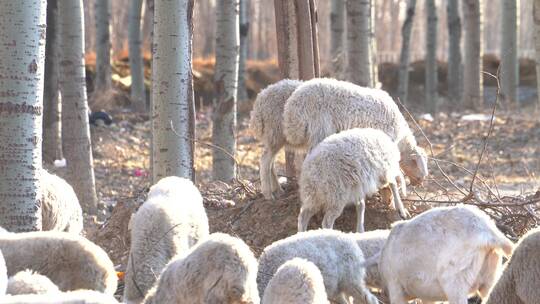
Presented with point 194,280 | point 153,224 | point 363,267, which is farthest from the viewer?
point 153,224

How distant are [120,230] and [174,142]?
0.89 meters

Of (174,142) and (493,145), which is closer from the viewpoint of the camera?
(174,142)

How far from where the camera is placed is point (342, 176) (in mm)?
7688

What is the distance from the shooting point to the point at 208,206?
8.85m

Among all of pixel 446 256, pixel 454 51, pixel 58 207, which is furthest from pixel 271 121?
pixel 454 51

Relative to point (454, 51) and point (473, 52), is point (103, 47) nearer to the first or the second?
point (473, 52)

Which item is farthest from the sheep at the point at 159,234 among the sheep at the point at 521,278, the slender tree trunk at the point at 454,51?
the slender tree trunk at the point at 454,51

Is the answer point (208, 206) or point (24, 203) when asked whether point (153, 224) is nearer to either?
point (24, 203)

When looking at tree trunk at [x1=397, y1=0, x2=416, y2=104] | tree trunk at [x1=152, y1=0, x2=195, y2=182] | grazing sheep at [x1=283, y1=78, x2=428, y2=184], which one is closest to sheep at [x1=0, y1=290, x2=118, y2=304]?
grazing sheep at [x1=283, y1=78, x2=428, y2=184]

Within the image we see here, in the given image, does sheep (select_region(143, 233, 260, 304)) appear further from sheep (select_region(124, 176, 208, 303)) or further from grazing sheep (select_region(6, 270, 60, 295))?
sheep (select_region(124, 176, 208, 303))

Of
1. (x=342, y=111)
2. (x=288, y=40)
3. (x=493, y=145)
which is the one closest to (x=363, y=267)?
(x=342, y=111)

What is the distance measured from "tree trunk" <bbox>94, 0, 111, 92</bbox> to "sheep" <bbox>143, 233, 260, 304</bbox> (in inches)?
708

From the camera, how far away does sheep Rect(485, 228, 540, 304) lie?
5234 millimetres

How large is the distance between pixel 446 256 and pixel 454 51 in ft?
69.9
